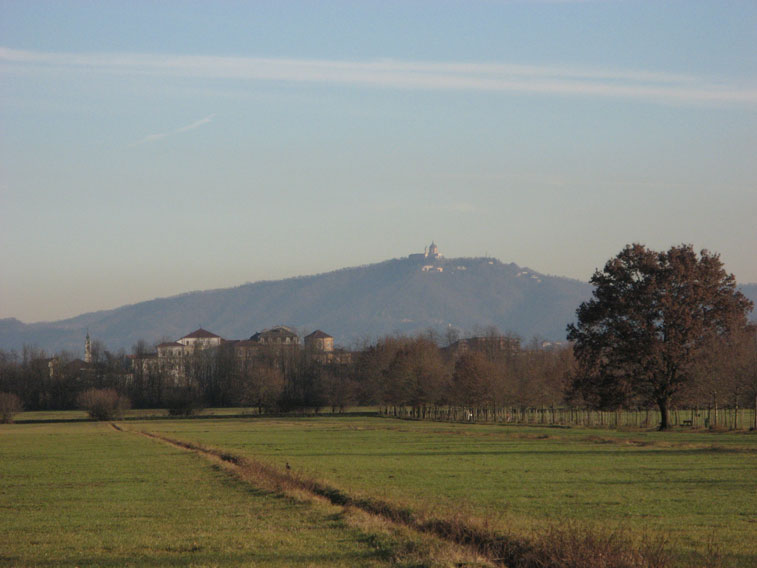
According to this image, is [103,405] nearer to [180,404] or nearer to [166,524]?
[180,404]

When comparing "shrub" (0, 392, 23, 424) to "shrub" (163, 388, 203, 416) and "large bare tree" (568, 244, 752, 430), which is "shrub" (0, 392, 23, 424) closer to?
"shrub" (163, 388, 203, 416)

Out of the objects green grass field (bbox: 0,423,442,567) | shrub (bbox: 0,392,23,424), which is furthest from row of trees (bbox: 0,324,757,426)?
green grass field (bbox: 0,423,442,567)

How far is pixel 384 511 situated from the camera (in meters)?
24.6

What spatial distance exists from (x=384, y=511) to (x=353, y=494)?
3.98 m

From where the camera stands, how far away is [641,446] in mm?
55906

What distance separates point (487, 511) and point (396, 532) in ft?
15.6

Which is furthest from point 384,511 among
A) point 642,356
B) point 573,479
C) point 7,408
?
point 7,408

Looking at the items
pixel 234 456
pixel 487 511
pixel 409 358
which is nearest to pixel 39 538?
pixel 487 511

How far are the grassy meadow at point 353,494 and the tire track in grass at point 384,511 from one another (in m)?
0.65

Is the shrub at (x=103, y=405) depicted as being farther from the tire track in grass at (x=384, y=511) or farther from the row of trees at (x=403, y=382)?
the tire track in grass at (x=384, y=511)

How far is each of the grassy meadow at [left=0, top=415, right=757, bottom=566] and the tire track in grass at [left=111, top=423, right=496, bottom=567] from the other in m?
0.65

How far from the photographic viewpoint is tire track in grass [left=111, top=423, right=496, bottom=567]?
18.0m

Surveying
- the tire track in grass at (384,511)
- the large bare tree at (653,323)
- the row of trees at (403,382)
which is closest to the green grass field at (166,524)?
the tire track in grass at (384,511)

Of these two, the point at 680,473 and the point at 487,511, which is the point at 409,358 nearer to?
the point at 680,473
